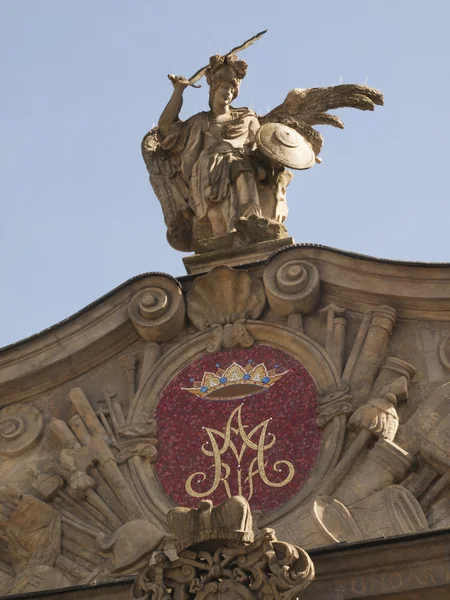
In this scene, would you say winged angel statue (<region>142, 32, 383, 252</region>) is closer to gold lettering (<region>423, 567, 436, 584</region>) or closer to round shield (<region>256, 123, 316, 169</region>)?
round shield (<region>256, 123, 316, 169</region>)

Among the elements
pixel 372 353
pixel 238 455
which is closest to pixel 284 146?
pixel 372 353

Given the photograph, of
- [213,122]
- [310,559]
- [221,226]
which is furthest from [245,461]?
[213,122]

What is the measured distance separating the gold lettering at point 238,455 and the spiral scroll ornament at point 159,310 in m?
0.84

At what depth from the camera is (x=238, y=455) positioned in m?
10.4

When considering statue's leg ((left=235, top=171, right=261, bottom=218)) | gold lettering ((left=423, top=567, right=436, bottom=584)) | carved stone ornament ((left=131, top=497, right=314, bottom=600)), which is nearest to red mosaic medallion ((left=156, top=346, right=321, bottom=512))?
carved stone ornament ((left=131, top=497, right=314, bottom=600))

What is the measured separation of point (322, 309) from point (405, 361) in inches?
28.5

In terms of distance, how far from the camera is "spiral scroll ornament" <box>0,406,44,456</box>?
11.0 m

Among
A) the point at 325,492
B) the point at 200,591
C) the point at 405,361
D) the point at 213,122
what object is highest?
the point at 213,122

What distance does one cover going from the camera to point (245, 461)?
10.4m

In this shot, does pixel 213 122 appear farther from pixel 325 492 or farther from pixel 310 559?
pixel 310 559

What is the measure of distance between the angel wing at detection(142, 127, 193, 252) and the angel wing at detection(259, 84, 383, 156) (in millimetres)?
769

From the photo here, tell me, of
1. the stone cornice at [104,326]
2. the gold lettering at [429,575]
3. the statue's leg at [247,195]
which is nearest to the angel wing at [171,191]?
the statue's leg at [247,195]

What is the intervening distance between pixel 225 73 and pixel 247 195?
3.76 feet

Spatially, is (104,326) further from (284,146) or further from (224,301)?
(284,146)
